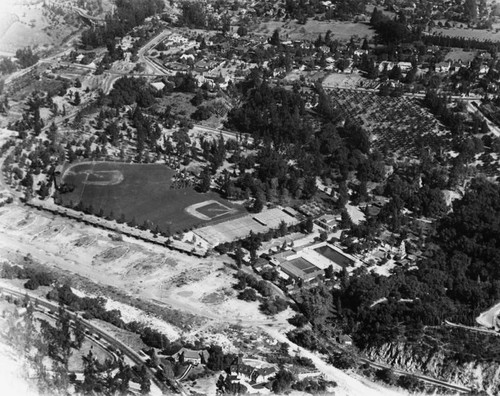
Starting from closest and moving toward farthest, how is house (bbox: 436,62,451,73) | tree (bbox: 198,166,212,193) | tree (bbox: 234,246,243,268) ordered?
1. tree (bbox: 234,246,243,268)
2. tree (bbox: 198,166,212,193)
3. house (bbox: 436,62,451,73)

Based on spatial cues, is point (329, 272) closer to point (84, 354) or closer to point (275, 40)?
point (84, 354)

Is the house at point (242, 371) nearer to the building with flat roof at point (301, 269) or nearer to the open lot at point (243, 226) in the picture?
the building with flat roof at point (301, 269)

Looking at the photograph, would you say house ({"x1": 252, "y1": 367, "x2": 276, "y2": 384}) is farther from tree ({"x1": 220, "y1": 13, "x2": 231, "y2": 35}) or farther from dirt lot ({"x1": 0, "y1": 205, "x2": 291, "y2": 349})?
tree ({"x1": 220, "y1": 13, "x2": 231, "y2": 35})

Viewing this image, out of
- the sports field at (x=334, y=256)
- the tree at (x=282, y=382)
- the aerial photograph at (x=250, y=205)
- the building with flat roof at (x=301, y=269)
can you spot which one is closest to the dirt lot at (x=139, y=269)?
the aerial photograph at (x=250, y=205)

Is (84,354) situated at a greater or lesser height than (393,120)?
lesser

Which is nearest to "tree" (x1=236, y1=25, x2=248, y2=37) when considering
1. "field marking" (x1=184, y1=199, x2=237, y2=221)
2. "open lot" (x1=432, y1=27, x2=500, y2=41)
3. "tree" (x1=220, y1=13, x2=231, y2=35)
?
"tree" (x1=220, y1=13, x2=231, y2=35)

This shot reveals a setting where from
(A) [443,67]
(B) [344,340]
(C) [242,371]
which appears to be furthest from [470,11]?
(C) [242,371]

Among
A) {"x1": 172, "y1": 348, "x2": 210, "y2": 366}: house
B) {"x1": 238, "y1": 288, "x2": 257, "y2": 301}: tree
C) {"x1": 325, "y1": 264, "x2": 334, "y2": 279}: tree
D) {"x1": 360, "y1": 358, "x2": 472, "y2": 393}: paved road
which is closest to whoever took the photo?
{"x1": 360, "y1": 358, "x2": 472, "y2": 393}: paved road
